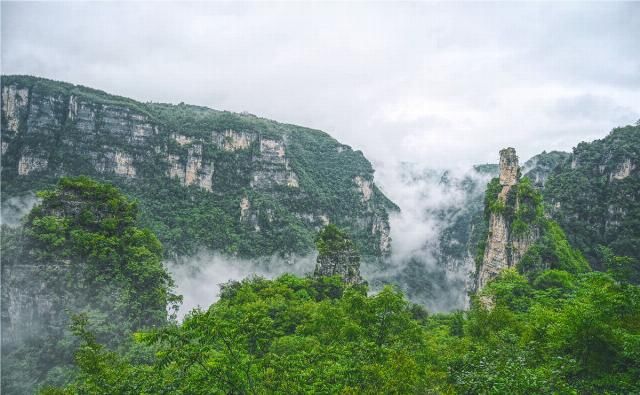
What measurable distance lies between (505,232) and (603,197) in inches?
786

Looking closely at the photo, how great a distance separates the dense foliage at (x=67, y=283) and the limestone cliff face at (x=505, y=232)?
34858mm

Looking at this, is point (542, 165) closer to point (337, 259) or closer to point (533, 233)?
point (533, 233)

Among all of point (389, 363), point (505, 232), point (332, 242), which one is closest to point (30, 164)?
point (332, 242)

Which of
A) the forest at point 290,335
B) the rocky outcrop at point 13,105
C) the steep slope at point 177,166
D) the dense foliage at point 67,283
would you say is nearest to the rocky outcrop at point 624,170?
the forest at point 290,335

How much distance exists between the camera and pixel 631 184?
52.5 m

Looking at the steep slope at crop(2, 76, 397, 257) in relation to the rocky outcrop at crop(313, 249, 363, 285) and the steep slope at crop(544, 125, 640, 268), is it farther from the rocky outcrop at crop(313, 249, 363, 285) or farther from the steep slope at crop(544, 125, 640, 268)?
the steep slope at crop(544, 125, 640, 268)

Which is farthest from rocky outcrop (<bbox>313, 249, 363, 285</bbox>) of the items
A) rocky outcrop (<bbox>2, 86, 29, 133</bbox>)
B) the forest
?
rocky outcrop (<bbox>2, 86, 29, 133</bbox>)

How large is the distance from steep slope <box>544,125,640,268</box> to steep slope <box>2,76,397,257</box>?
5471 centimetres

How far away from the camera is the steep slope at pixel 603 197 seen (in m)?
49.7

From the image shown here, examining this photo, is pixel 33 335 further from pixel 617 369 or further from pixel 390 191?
pixel 390 191

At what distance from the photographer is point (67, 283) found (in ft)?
113

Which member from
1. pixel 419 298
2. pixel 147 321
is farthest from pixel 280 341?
pixel 419 298

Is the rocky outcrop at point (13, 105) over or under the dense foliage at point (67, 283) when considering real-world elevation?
over

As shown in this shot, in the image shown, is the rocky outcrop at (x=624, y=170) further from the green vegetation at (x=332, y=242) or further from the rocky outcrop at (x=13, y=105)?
the rocky outcrop at (x=13, y=105)
